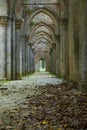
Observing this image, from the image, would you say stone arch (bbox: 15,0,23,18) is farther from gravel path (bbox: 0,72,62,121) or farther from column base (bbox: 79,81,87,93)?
column base (bbox: 79,81,87,93)

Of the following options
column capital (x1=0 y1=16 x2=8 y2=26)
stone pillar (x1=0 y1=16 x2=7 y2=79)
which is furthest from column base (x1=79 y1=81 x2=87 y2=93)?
column capital (x1=0 y1=16 x2=8 y2=26)

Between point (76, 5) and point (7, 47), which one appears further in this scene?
point (7, 47)

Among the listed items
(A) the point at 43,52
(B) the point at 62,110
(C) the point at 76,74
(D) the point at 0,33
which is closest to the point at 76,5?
(C) the point at 76,74

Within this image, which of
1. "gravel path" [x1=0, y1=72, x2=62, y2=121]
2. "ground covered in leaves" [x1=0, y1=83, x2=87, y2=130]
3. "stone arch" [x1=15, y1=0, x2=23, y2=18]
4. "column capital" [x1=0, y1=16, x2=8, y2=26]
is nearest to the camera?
"ground covered in leaves" [x1=0, y1=83, x2=87, y2=130]

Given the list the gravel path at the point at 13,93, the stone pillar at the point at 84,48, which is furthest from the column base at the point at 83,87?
the gravel path at the point at 13,93

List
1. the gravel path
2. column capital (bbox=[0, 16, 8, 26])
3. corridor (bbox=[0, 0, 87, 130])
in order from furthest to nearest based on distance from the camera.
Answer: column capital (bbox=[0, 16, 8, 26])
the gravel path
corridor (bbox=[0, 0, 87, 130])

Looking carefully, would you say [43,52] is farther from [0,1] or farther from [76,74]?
[76,74]

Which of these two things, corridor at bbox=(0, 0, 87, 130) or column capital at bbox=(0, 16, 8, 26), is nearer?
corridor at bbox=(0, 0, 87, 130)

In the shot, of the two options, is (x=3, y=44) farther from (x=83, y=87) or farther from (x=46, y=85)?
(x=83, y=87)

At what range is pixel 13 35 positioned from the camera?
2327 cm

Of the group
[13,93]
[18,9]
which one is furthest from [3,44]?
[13,93]

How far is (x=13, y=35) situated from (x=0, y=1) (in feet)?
8.33

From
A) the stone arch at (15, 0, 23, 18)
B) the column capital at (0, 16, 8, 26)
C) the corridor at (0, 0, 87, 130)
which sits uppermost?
the stone arch at (15, 0, 23, 18)

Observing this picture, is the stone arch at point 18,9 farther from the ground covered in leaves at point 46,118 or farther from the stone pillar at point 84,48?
the ground covered in leaves at point 46,118
